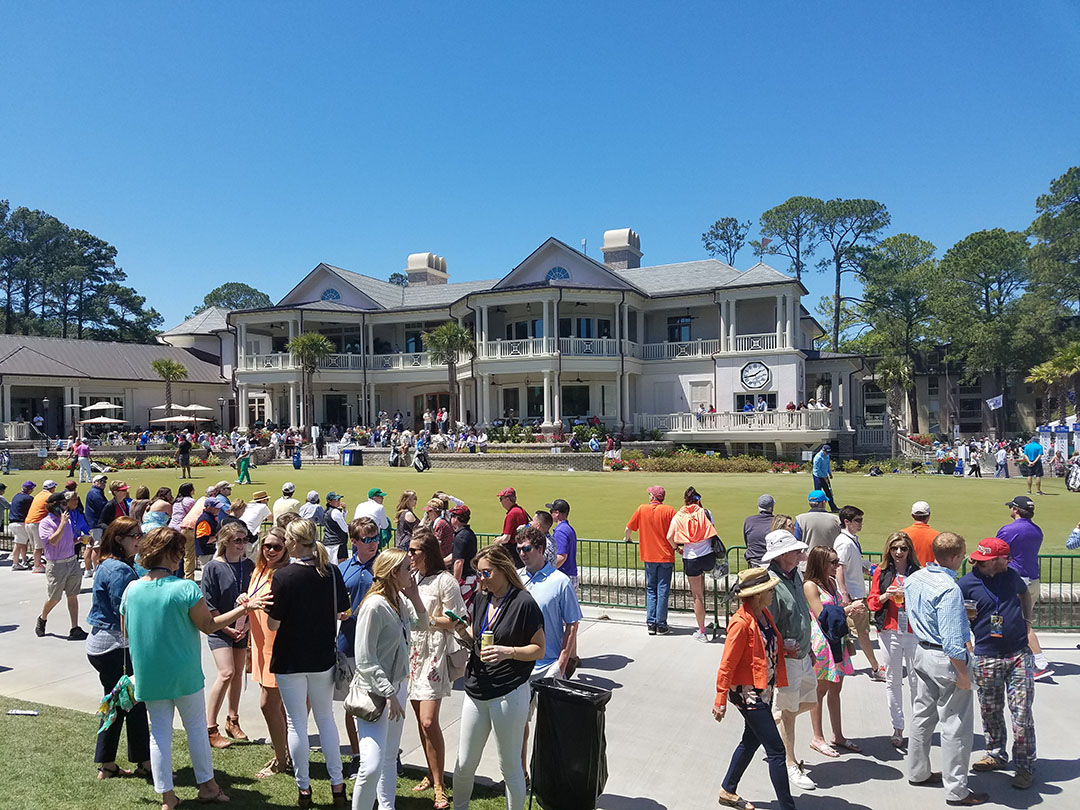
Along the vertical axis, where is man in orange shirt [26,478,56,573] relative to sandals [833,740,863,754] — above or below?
above

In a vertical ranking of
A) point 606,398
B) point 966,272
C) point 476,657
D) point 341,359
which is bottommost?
point 476,657

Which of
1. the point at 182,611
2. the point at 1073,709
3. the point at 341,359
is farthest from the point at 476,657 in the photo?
the point at 341,359

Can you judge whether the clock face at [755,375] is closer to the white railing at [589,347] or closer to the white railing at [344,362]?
the white railing at [589,347]

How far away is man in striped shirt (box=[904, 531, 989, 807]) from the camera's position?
499 cm

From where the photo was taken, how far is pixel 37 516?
1115 cm

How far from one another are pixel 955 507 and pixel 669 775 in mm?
14575

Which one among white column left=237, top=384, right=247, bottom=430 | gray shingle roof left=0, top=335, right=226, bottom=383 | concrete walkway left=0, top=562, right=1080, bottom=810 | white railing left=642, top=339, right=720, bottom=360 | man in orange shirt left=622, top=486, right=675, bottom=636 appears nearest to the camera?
concrete walkway left=0, top=562, right=1080, bottom=810

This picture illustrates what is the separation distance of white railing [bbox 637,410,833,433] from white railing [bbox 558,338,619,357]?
371 centimetres

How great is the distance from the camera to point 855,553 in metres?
7.26

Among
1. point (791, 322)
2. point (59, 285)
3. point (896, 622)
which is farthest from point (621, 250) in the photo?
point (59, 285)

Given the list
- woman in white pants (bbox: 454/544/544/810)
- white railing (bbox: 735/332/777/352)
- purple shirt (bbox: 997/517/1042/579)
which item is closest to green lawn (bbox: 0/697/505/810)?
woman in white pants (bbox: 454/544/544/810)

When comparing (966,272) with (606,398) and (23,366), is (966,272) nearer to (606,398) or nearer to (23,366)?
(606,398)

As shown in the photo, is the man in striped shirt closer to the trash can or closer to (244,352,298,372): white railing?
the trash can

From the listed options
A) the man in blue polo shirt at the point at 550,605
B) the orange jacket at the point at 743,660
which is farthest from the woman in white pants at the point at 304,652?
the orange jacket at the point at 743,660
